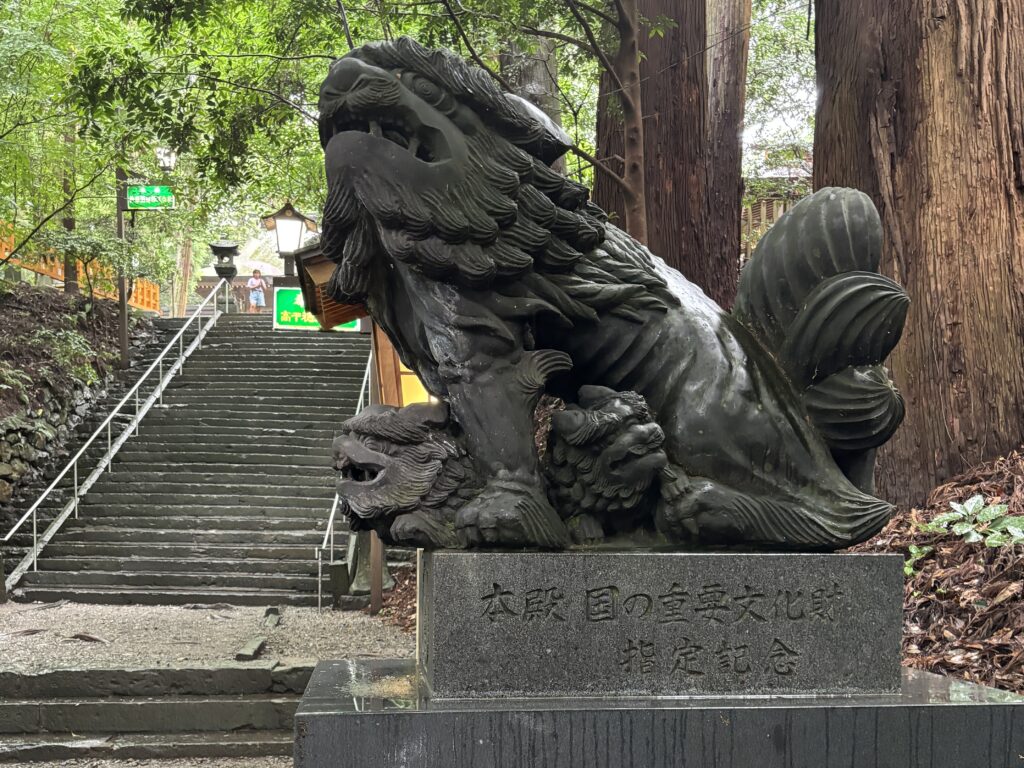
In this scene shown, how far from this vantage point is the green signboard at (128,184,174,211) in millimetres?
16047

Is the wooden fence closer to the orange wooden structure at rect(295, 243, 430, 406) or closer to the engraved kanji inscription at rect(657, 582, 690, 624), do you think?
the orange wooden structure at rect(295, 243, 430, 406)

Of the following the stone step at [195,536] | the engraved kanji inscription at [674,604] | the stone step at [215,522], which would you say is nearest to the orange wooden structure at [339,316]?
the stone step at [195,536]

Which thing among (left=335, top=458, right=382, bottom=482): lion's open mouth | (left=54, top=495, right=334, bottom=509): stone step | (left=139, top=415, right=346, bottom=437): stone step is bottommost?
(left=54, top=495, right=334, bottom=509): stone step

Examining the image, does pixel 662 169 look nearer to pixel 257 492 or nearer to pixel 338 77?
pixel 338 77

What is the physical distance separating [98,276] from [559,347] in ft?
55.4

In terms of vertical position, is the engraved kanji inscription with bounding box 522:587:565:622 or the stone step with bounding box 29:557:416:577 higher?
the engraved kanji inscription with bounding box 522:587:565:622

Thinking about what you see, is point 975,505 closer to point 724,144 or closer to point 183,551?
point 724,144

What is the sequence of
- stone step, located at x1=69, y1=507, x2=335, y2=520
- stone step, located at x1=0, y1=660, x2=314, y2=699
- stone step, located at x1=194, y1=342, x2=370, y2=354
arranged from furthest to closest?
stone step, located at x1=194, y1=342, x2=370, y2=354
stone step, located at x1=69, y1=507, x2=335, y2=520
stone step, located at x1=0, y1=660, x2=314, y2=699

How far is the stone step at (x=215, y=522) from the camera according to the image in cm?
1284

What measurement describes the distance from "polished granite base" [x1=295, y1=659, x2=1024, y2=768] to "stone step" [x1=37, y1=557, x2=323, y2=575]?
9.48m

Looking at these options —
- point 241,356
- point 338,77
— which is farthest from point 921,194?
point 241,356

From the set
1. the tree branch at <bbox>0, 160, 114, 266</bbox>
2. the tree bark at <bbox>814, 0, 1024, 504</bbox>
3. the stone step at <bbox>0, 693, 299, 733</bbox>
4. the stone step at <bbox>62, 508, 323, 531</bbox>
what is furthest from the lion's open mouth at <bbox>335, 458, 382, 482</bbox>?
the tree branch at <bbox>0, 160, 114, 266</bbox>

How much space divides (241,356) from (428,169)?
17247mm


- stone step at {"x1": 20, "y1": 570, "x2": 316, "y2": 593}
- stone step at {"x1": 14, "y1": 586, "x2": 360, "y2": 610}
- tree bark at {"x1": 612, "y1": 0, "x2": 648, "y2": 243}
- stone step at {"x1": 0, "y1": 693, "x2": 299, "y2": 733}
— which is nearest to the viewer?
tree bark at {"x1": 612, "y1": 0, "x2": 648, "y2": 243}
